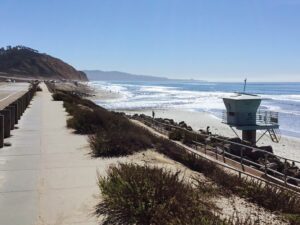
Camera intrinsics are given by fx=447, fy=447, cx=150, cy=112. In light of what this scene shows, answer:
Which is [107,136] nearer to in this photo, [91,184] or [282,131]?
[91,184]

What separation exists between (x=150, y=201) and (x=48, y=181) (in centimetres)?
300

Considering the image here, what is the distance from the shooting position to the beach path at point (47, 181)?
6.25m

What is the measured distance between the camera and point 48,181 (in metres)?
8.27

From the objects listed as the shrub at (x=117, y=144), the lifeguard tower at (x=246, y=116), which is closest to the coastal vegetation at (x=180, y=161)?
the shrub at (x=117, y=144)

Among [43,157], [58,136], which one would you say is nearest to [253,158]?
[58,136]

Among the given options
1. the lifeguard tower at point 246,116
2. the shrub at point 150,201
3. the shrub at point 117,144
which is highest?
the shrub at point 150,201

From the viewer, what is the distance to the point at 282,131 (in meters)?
39.2

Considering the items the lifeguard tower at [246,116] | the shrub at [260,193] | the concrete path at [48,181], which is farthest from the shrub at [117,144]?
the lifeguard tower at [246,116]

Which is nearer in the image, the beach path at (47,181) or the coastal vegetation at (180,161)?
the beach path at (47,181)

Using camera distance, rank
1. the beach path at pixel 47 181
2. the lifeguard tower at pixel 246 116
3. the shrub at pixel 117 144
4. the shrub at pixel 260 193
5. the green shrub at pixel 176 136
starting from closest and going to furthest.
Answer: the beach path at pixel 47 181 < the shrub at pixel 260 193 < the shrub at pixel 117 144 < the green shrub at pixel 176 136 < the lifeguard tower at pixel 246 116

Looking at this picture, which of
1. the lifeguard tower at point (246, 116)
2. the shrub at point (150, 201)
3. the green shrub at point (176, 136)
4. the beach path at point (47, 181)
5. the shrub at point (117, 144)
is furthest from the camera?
the lifeguard tower at point (246, 116)

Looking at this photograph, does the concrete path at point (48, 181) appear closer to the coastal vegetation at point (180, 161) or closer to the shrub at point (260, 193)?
the coastal vegetation at point (180, 161)

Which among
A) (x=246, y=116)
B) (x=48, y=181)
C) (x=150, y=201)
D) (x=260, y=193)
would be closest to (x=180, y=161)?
(x=48, y=181)

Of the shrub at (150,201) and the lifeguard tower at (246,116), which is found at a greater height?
the shrub at (150,201)
